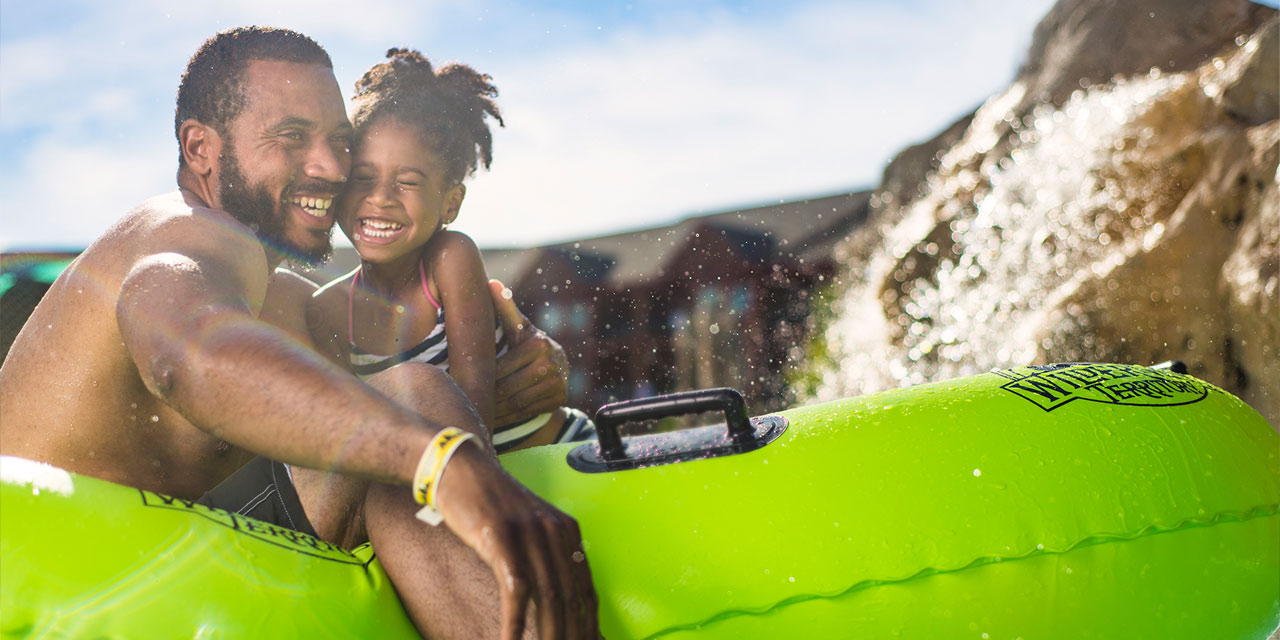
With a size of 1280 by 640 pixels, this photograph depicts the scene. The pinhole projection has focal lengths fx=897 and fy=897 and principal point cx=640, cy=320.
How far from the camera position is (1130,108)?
214 inches

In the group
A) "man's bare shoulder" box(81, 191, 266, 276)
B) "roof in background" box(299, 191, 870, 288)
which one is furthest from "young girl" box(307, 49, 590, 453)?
"roof in background" box(299, 191, 870, 288)

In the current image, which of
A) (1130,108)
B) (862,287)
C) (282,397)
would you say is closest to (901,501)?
(282,397)

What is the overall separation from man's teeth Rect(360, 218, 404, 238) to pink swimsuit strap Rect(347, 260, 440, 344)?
130 mm

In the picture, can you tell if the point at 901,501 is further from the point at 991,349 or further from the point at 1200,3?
the point at 1200,3

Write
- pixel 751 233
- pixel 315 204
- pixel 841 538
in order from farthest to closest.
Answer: pixel 751 233, pixel 315 204, pixel 841 538

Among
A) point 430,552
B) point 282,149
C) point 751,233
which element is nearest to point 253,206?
point 282,149

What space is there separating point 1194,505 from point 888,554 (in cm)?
61

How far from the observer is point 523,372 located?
235 centimetres

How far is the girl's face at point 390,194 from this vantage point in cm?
202

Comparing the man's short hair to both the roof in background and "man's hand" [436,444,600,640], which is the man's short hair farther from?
the roof in background

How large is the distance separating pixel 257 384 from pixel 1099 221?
499 centimetres

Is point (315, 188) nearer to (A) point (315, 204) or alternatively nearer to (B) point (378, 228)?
(A) point (315, 204)

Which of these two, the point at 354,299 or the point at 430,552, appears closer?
the point at 430,552

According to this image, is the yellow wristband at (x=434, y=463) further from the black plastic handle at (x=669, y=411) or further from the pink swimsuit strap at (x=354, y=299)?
the pink swimsuit strap at (x=354, y=299)
